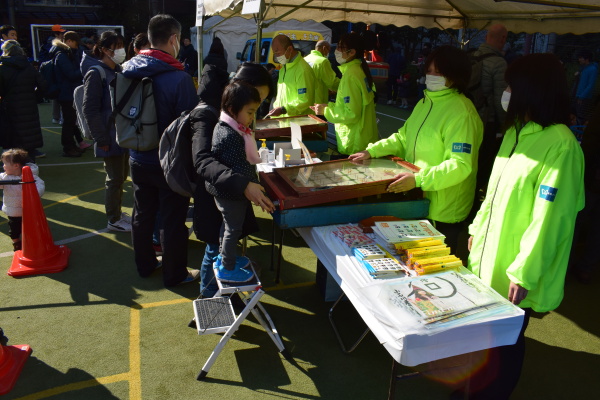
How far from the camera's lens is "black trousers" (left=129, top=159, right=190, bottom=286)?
3.52 meters

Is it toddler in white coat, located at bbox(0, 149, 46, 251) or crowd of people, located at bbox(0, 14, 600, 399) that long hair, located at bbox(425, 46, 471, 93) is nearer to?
crowd of people, located at bbox(0, 14, 600, 399)

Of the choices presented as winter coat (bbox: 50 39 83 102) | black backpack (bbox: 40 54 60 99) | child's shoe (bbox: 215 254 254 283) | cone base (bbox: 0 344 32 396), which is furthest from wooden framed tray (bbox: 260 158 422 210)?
black backpack (bbox: 40 54 60 99)

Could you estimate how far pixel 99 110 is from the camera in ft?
14.4

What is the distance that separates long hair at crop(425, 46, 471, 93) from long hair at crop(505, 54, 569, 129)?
27.0 inches

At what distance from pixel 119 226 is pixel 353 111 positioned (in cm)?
271

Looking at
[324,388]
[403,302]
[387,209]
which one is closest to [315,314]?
[324,388]

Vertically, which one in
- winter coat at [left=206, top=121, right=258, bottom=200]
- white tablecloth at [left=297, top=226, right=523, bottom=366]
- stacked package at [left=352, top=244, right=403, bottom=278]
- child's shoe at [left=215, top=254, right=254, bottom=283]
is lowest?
child's shoe at [left=215, top=254, right=254, bottom=283]

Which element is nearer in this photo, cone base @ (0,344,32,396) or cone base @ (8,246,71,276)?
cone base @ (0,344,32,396)

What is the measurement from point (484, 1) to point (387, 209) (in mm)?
3545

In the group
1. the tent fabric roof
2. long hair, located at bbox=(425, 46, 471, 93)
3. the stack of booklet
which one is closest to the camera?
the stack of booklet

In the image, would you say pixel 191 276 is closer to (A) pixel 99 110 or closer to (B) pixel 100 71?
(A) pixel 99 110

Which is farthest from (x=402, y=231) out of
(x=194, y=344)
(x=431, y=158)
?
(x=194, y=344)

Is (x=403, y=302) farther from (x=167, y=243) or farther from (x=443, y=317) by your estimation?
(x=167, y=243)

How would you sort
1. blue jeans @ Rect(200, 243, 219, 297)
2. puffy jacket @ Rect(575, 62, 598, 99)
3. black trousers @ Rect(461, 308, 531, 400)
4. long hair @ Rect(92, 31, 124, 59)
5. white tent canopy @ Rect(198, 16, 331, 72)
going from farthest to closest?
white tent canopy @ Rect(198, 16, 331, 72)
puffy jacket @ Rect(575, 62, 598, 99)
long hair @ Rect(92, 31, 124, 59)
blue jeans @ Rect(200, 243, 219, 297)
black trousers @ Rect(461, 308, 531, 400)
